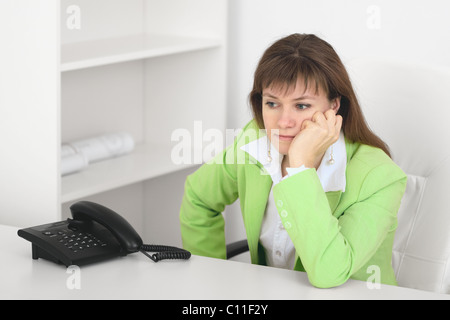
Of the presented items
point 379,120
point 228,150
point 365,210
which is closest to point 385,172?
point 365,210

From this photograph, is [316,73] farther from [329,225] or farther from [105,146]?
[105,146]

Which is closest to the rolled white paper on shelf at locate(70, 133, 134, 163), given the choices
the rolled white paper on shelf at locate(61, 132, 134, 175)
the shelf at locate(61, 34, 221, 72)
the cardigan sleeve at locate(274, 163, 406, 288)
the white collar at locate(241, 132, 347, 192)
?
the rolled white paper on shelf at locate(61, 132, 134, 175)

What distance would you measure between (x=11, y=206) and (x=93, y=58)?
1.63ft

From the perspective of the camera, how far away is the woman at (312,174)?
1.46 metres

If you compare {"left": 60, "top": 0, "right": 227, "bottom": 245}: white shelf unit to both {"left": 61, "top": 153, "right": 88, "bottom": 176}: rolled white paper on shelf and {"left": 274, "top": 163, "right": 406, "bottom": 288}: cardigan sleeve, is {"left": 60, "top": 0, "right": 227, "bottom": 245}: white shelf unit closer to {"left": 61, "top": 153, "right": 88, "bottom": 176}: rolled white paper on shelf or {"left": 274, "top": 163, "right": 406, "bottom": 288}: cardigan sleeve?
{"left": 61, "top": 153, "right": 88, "bottom": 176}: rolled white paper on shelf

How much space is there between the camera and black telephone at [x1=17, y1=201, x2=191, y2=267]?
147 cm

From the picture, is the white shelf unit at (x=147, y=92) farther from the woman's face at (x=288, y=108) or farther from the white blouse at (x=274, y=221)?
the woman's face at (x=288, y=108)

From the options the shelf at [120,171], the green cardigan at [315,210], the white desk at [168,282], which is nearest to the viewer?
the white desk at [168,282]

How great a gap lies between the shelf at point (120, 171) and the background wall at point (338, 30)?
0.32 meters

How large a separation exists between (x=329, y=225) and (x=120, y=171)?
47.2 inches

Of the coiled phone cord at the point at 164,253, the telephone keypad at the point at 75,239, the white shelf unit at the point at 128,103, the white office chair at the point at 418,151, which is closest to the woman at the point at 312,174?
the white office chair at the point at 418,151

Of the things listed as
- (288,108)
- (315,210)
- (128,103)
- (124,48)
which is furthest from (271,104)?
(128,103)

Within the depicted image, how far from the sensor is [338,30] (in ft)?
8.55
